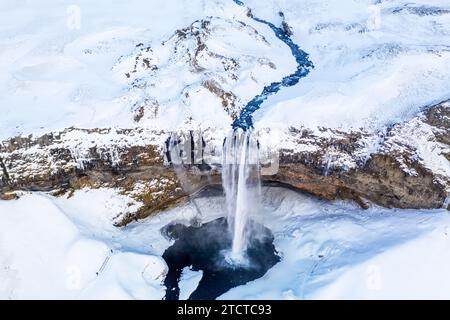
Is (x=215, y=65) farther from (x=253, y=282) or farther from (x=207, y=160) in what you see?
(x=253, y=282)

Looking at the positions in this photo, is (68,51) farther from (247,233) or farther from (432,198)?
(432,198)

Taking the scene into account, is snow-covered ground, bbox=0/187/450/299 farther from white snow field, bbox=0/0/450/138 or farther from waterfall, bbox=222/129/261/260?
white snow field, bbox=0/0/450/138

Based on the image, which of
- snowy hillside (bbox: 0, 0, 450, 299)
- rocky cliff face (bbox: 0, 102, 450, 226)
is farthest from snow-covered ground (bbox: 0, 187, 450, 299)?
rocky cliff face (bbox: 0, 102, 450, 226)

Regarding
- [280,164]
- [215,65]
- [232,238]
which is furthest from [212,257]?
[215,65]

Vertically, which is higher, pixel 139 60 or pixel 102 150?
pixel 139 60

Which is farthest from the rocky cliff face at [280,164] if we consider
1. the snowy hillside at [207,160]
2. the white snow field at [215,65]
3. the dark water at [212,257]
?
the dark water at [212,257]

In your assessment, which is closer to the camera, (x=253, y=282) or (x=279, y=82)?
(x=253, y=282)
